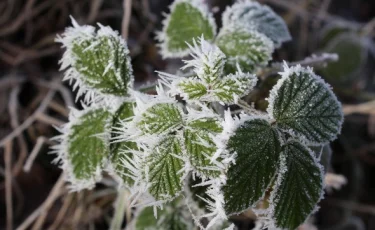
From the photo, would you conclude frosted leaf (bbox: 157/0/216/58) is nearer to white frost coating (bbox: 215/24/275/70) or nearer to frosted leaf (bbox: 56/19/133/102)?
white frost coating (bbox: 215/24/275/70)

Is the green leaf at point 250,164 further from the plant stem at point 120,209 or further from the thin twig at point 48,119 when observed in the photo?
the thin twig at point 48,119

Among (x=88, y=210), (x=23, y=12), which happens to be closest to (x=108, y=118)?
(x=88, y=210)

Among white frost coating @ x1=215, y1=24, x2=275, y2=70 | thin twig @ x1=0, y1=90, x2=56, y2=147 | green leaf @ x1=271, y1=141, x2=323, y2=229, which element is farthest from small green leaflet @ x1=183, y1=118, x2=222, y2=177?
thin twig @ x1=0, y1=90, x2=56, y2=147

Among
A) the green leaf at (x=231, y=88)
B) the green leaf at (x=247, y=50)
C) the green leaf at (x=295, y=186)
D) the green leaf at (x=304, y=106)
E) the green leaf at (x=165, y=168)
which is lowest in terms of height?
the green leaf at (x=295, y=186)

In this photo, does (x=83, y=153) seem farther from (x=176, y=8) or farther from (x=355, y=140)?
(x=355, y=140)

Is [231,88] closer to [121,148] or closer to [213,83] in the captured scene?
[213,83]

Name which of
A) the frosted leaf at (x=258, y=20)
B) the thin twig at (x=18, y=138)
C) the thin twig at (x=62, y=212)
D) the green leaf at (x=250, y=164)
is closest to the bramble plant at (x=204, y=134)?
the green leaf at (x=250, y=164)
